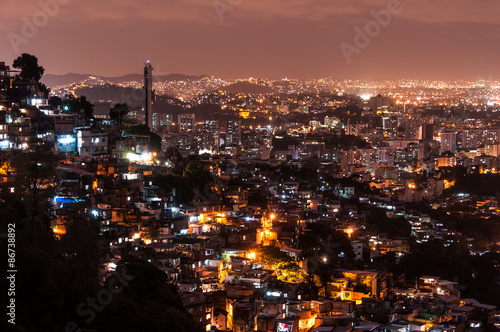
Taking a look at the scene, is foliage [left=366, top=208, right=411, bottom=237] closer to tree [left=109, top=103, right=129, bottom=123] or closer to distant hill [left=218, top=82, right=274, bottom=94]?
tree [left=109, top=103, right=129, bottom=123]

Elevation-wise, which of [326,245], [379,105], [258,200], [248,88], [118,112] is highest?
[248,88]

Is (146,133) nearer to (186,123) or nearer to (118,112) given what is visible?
(118,112)

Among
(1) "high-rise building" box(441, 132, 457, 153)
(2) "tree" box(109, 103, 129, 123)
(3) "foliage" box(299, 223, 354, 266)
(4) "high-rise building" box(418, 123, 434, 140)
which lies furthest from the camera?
(4) "high-rise building" box(418, 123, 434, 140)

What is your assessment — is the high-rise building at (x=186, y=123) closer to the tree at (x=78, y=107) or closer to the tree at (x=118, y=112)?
the tree at (x=118, y=112)

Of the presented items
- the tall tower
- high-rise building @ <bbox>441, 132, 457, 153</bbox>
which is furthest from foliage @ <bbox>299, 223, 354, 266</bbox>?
high-rise building @ <bbox>441, 132, 457, 153</bbox>

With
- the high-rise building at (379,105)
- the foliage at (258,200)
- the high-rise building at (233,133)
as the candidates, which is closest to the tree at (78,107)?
the foliage at (258,200)

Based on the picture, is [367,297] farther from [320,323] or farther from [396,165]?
[396,165]

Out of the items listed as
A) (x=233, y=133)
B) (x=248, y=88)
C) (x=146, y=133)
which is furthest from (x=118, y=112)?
(x=248, y=88)
